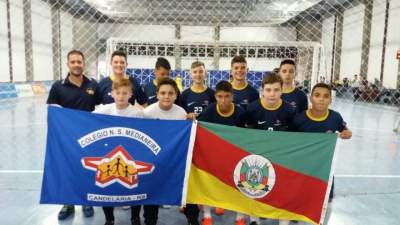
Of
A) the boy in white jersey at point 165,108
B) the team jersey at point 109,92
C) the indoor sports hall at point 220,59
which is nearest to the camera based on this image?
the boy in white jersey at point 165,108

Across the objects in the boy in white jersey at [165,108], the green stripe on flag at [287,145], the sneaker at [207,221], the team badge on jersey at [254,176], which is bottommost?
the sneaker at [207,221]

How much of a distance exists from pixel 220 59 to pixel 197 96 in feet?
73.5

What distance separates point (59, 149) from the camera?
9.76 ft

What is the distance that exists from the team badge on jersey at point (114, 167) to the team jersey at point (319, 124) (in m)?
1.49

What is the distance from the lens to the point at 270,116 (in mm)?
3234

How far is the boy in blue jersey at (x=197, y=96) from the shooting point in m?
3.67

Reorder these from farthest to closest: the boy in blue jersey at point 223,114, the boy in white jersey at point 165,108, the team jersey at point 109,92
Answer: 1. the team jersey at point 109,92
2. the boy in blue jersey at point 223,114
3. the boy in white jersey at point 165,108

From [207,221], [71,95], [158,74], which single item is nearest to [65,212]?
[71,95]

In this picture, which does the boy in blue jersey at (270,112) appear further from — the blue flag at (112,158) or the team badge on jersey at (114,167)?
the team badge on jersey at (114,167)

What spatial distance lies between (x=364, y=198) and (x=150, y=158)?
2586mm

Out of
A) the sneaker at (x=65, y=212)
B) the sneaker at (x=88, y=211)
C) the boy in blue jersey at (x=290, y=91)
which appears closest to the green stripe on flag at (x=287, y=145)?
the boy in blue jersey at (x=290, y=91)

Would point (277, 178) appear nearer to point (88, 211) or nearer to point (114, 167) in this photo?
point (114, 167)

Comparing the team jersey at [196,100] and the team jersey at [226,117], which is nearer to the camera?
the team jersey at [226,117]

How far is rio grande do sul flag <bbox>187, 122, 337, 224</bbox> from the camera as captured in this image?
3002mm
